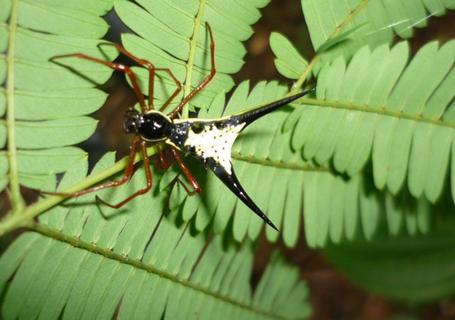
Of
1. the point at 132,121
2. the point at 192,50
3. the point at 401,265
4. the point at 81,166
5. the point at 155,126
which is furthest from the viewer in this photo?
the point at 401,265

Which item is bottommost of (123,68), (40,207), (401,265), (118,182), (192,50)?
(40,207)

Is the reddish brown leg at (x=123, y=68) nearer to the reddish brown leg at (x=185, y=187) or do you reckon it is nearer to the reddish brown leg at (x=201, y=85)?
the reddish brown leg at (x=201, y=85)

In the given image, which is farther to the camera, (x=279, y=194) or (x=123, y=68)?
(x=279, y=194)

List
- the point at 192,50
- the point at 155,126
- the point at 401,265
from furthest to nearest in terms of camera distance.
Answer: the point at 401,265, the point at 155,126, the point at 192,50

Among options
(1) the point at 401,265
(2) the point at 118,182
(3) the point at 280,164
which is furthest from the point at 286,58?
(1) the point at 401,265

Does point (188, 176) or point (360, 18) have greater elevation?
point (360, 18)

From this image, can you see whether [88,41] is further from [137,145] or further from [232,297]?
[232,297]

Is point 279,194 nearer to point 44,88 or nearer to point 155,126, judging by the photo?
point 155,126
